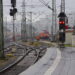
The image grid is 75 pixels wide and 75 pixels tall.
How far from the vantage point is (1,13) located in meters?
14.0

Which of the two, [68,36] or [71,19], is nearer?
[68,36]

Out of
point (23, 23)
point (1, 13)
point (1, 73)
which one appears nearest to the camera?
point (1, 73)

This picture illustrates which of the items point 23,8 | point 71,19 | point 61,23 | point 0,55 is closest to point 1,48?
point 0,55

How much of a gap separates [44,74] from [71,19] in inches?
1968

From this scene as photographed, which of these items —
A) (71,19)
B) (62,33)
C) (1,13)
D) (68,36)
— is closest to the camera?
(1,13)

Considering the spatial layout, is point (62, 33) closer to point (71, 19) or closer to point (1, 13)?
point (1, 13)

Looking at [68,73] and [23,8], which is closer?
[68,73]

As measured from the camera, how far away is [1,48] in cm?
1410

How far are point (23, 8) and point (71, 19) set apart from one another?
19.1 meters

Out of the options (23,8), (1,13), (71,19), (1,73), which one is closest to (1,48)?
(1,13)

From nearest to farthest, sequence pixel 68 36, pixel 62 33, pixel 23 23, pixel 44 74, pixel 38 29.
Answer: pixel 44 74 < pixel 62 33 < pixel 68 36 < pixel 23 23 < pixel 38 29

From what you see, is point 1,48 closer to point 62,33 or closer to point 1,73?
point 1,73

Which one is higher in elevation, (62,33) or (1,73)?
(62,33)

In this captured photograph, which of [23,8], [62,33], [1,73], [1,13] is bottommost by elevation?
[1,73]
